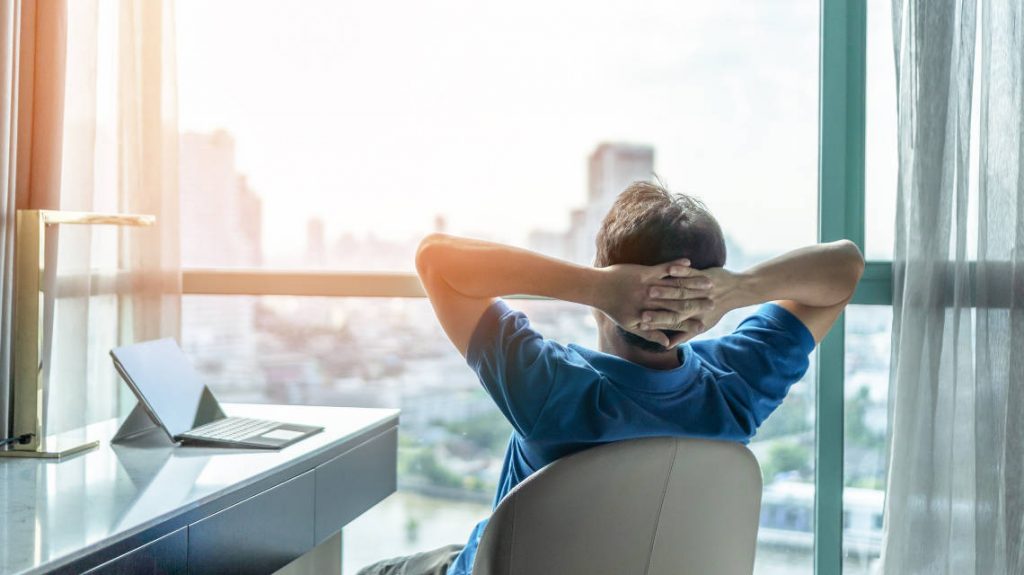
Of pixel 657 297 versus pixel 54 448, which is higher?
pixel 657 297

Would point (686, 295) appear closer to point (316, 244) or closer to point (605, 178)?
point (605, 178)

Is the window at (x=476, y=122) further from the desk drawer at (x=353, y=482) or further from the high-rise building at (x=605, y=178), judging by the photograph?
the desk drawer at (x=353, y=482)

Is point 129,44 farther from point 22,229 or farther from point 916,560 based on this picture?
point 916,560

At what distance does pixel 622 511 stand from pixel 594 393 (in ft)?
0.56

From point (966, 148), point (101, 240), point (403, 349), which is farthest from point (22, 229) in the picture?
point (966, 148)

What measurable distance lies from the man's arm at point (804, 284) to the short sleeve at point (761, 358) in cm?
4

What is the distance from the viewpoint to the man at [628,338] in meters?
1.19

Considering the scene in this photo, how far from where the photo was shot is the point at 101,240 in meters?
2.35

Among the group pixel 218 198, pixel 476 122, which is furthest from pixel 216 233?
pixel 476 122

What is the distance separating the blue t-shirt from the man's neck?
20mm

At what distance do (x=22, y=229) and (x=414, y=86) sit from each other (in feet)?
3.58

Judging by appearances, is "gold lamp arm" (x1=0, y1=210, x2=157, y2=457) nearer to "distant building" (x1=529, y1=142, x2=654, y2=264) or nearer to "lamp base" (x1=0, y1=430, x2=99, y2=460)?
"lamp base" (x1=0, y1=430, x2=99, y2=460)

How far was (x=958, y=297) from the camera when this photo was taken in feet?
6.32

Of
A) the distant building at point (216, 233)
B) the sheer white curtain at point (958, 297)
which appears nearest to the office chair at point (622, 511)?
the sheer white curtain at point (958, 297)
